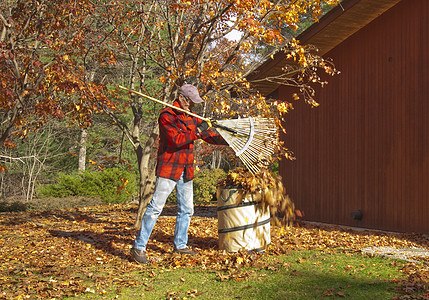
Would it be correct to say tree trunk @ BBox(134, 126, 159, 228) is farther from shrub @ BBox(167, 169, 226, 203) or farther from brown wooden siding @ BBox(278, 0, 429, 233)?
shrub @ BBox(167, 169, 226, 203)

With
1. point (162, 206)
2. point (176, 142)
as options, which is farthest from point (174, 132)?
point (162, 206)

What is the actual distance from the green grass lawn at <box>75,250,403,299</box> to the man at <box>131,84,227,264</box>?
56 centimetres

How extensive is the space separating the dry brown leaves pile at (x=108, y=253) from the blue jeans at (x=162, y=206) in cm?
29

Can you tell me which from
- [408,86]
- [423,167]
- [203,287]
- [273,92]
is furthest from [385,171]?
[203,287]

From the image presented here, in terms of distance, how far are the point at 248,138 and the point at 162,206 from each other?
139 cm

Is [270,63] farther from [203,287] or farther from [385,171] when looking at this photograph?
[203,287]

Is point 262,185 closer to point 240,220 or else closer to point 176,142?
point 240,220

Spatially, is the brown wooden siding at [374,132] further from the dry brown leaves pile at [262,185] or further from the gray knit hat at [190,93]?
the gray knit hat at [190,93]

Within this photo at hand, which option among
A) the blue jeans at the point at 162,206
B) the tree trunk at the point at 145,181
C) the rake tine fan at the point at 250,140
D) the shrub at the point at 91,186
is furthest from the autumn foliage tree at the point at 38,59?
the shrub at the point at 91,186

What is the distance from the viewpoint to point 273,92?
14.4 meters

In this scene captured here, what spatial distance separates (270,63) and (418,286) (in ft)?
28.8

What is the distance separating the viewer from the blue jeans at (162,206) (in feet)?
18.8

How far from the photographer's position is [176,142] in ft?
18.3

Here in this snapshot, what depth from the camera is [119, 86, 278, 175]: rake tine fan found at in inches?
233
